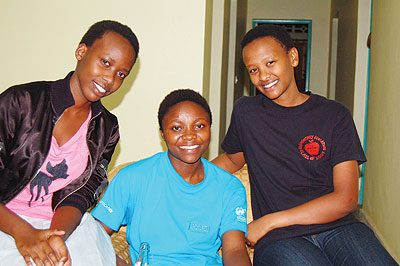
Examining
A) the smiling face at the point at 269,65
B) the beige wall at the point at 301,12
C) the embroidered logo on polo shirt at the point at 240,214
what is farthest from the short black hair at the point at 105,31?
the beige wall at the point at 301,12

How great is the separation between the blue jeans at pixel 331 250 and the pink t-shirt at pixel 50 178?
2.56 ft

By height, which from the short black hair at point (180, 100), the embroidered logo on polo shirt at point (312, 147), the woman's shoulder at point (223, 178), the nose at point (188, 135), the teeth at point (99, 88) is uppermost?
the teeth at point (99, 88)

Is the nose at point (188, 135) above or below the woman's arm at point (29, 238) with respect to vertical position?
above

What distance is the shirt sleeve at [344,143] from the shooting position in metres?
1.71

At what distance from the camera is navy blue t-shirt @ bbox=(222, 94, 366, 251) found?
174 cm

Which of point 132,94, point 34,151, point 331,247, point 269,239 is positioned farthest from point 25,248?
point 132,94

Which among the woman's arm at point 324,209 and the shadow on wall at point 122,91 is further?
the shadow on wall at point 122,91

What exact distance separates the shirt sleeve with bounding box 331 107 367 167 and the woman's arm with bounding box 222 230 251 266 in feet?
1.60

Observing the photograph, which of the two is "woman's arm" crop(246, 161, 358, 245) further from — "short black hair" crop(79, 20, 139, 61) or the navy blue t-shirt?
"short black hair" crop(79, 20, 139, 61)

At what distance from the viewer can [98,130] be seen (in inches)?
66.4

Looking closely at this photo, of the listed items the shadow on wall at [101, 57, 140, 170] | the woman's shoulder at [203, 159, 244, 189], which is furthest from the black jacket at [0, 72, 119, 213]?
the shadow on wall at [101, 57, 140, 170]

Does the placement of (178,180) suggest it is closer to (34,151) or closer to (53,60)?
(34,151)

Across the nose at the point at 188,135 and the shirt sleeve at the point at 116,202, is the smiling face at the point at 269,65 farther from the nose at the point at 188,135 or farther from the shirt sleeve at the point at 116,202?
the shirt sleeve at the point at 116,202

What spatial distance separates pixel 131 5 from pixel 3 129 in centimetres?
112
